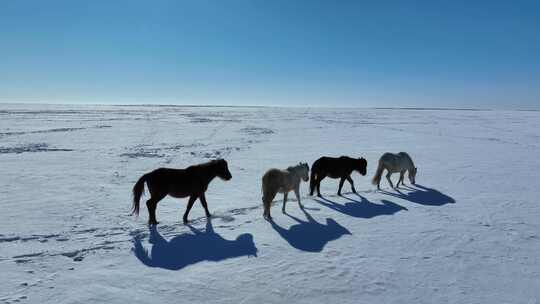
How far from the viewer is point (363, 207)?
817 centimetres

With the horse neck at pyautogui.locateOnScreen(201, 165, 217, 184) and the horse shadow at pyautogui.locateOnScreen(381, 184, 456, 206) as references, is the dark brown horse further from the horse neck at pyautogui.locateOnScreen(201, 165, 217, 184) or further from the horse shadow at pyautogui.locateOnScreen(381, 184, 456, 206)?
the horse shadow at pyautogui.locateOnScreen(381, 184, 456, 206)

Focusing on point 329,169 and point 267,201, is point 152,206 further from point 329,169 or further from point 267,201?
point 329,169

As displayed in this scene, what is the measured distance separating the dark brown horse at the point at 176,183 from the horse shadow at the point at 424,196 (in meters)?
4.82

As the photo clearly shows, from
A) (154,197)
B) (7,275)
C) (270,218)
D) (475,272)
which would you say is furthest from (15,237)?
(475,272)

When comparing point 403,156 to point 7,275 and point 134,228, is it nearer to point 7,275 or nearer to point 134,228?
point 134,228

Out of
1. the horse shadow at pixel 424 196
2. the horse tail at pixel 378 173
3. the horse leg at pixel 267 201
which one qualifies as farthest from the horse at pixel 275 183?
the horse tail at pixel 378 173

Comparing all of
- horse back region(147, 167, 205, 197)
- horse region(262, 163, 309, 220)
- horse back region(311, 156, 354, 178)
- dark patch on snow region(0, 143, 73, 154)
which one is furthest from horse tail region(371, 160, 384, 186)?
dark patch on snow region(0, 143, 73, 154)

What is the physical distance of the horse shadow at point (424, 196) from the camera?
858 centimetres

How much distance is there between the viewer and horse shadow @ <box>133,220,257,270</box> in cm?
513

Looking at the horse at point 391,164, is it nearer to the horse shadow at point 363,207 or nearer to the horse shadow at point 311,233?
the horse shadow at point 363,207

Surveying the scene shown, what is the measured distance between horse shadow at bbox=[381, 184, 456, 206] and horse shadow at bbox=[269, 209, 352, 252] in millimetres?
2950

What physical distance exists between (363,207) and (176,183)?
4.30 m

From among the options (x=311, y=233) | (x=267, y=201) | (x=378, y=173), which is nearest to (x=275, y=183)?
(x=267, y=201)

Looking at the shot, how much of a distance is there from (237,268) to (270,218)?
7.70 ft
